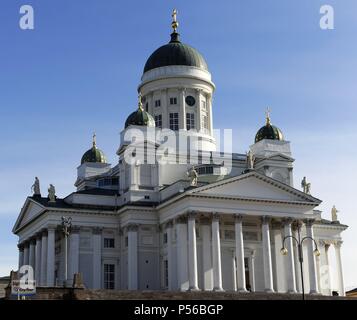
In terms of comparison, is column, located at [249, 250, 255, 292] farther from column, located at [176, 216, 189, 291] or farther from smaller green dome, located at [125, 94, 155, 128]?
smaller green dome, located at [125, 94, 155, 128]

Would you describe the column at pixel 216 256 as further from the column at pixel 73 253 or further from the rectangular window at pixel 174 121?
the rectangular window at pixel 174 121

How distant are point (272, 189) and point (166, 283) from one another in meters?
12.3

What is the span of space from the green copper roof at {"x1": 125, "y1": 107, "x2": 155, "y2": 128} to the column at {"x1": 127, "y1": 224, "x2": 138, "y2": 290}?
10075 millimetres

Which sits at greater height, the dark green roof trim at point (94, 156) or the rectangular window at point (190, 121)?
the rectangular window at point (190, 121)

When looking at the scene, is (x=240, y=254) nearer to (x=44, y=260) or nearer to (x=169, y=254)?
(x=169, y=254)

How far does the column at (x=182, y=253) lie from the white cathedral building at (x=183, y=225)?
84 mm

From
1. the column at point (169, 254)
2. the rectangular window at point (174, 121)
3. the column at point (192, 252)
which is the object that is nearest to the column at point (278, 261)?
the column at point (192, 252)

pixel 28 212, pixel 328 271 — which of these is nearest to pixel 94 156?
pixel 28 212

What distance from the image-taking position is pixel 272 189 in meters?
62.8

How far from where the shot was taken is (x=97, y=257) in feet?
211

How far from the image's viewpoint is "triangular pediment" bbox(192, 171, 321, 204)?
60.6 metres

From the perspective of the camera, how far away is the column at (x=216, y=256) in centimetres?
5874

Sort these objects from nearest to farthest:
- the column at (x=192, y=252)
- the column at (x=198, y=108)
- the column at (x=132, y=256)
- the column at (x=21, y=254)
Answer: the column at (x=192, y=252) < the column at (x=132, y=256) < the column at (x=21, y=254) < the column at (x=198, y=108)

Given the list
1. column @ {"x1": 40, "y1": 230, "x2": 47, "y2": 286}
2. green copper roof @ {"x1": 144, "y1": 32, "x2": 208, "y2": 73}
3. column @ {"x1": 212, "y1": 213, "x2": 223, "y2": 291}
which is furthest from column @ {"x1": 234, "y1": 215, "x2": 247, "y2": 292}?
green copper roof @ {"x1": 144, "y1": 32, "x2": 208, "y2": 73}
